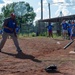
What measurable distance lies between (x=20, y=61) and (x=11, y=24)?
9.89 feet

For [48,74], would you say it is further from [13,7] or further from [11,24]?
[13,7]

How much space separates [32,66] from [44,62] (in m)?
Result: 0.96

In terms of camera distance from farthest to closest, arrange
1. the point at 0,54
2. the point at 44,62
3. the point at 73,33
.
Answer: the point at 73,33, the point at 0,54, the point at 44,62

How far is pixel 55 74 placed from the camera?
9281 millimetres

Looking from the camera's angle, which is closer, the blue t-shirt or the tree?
the blue t-shirt

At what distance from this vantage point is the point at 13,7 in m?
91.2

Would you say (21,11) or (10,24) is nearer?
(10,24)

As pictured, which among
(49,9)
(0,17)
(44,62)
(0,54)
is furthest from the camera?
(0,17)

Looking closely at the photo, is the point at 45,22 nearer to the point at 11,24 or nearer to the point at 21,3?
the point at 11,24

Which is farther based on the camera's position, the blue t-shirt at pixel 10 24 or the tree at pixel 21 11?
the tree at pixel 21 11

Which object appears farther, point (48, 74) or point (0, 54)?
point (0, 54)

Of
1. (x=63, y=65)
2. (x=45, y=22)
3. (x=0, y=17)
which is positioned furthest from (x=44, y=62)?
(x=0, y=17)

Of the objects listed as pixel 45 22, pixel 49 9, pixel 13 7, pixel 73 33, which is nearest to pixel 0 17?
pixel 13 7

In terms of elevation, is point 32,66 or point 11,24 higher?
point 11,24
